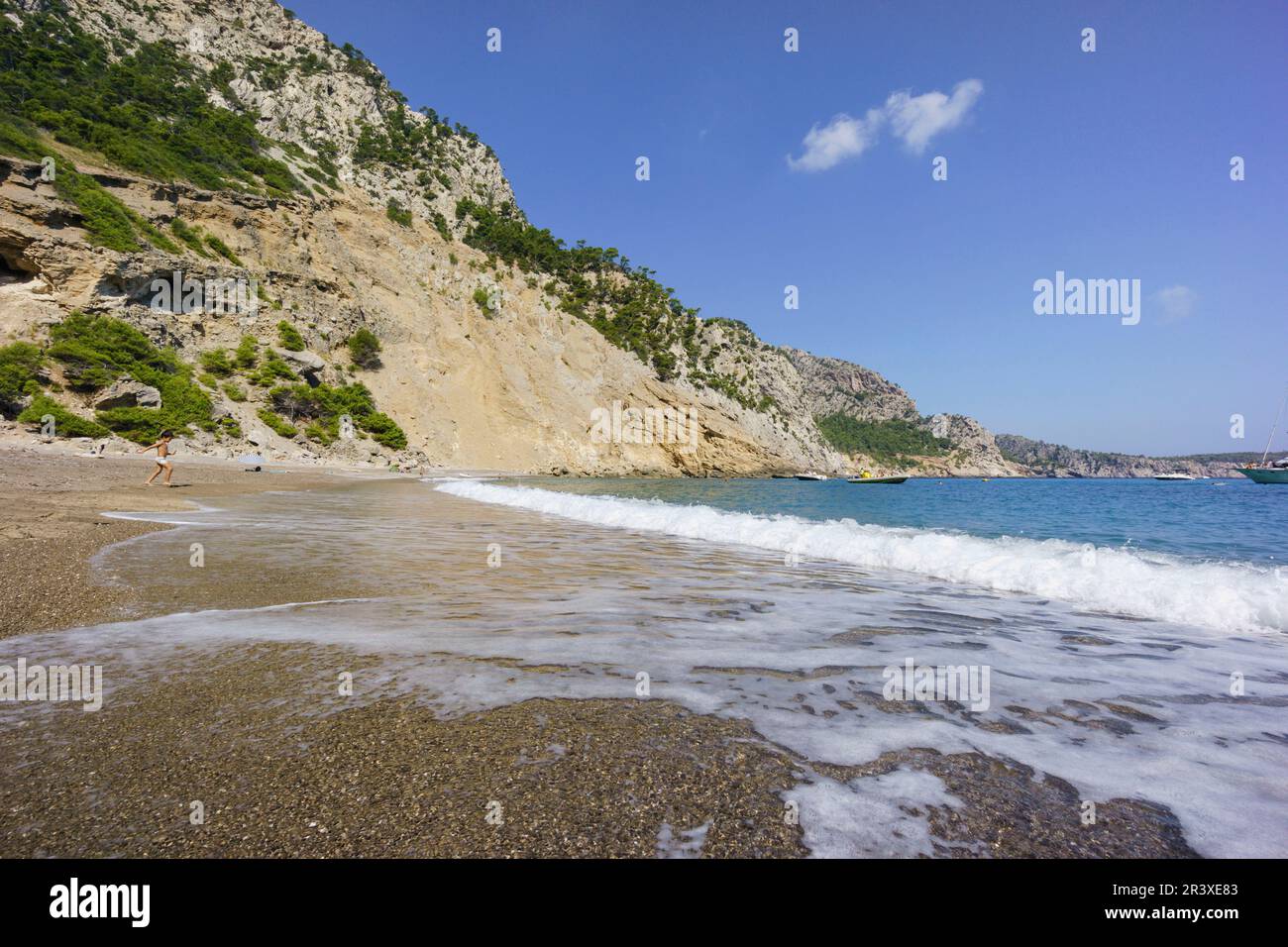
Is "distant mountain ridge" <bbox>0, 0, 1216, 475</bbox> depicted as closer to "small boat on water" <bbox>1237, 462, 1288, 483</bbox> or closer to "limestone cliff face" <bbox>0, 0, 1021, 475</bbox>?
"limestone cliff face" <bbox>0, 0, 1021, 475</bbox>

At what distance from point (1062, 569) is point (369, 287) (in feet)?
213

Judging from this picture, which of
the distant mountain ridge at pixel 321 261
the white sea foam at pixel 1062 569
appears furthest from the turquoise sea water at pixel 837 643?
the distant mountain ridge at pixel 321 261

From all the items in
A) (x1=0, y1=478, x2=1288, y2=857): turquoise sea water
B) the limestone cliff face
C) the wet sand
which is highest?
the limestone cliff face

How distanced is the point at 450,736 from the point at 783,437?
87.7 meters

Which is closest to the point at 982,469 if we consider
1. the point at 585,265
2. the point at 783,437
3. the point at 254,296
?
the point at 783,437

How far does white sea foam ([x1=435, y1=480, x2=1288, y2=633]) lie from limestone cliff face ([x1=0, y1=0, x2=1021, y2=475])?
40.0 meters

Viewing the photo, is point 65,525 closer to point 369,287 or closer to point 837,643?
point 837,643

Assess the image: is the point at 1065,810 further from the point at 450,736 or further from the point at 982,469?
the point at 982,469

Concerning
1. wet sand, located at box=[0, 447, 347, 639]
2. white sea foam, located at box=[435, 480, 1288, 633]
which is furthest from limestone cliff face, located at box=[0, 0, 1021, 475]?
white sea foam, located at box=[435, 480, 1288, 633]

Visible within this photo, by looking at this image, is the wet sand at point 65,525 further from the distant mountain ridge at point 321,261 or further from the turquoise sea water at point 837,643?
the distant mountain ridge at point 321,261

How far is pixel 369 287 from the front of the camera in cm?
5925

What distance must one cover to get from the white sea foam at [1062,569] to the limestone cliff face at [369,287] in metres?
40.0

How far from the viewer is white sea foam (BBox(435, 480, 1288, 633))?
22.7ft

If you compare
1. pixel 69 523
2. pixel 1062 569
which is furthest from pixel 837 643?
pixel 69 523
